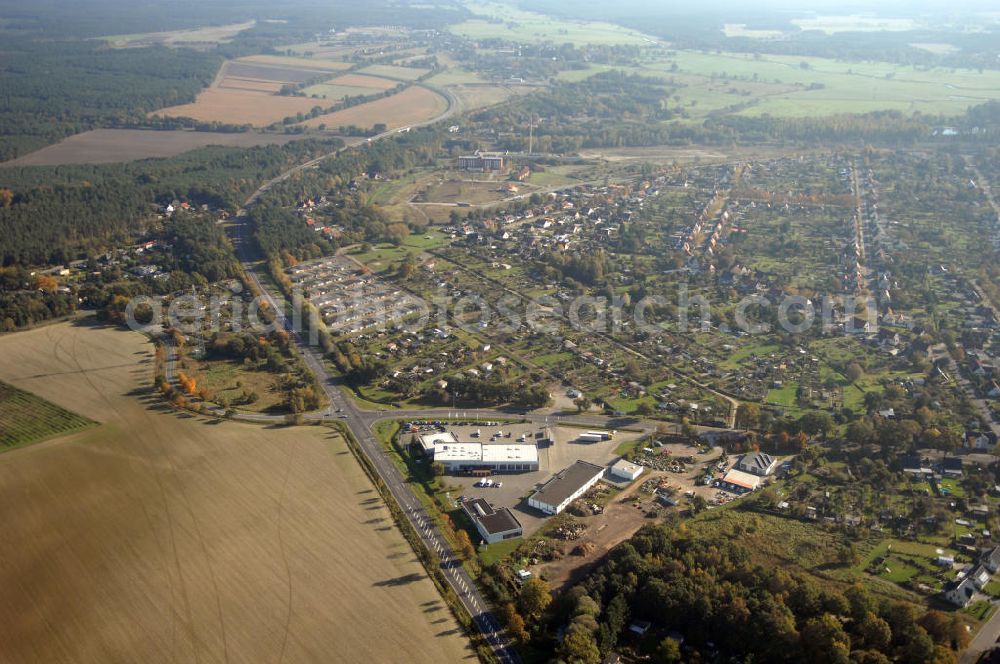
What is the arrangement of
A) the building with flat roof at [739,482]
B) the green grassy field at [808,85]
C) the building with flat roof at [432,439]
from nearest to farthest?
the building with flat roof at [739,482] → the building with flat roof at [432,439] → the green grassy field at [808,85]

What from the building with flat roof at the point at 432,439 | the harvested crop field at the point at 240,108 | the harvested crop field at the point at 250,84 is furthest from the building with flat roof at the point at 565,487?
the harvested crop field at the point at 250,84

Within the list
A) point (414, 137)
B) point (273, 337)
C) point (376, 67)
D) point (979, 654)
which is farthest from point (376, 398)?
point (376, 67)

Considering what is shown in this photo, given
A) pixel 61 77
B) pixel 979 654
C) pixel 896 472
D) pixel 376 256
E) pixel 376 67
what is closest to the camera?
pixel 979 654

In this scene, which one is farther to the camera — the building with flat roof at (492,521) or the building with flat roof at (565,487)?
the building with flat roof at (565,487)

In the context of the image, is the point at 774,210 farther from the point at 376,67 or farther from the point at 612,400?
the point at 376,67

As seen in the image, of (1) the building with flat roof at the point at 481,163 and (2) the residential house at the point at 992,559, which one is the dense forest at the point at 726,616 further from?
(1) the building with flat roof at the point at 481,163

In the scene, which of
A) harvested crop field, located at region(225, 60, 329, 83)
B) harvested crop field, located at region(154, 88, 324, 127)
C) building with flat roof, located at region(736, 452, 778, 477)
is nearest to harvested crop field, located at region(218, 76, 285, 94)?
harvested crop field, located at region(225, 60, 329, 83)

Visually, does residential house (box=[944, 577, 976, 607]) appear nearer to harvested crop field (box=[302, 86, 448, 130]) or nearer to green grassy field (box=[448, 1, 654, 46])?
harvested crop field (box=[302, 86, 448, 130])
